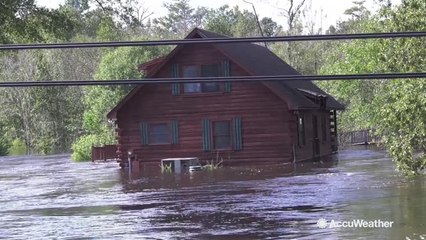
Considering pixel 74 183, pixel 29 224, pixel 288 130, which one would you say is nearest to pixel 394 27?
pixel 288 130

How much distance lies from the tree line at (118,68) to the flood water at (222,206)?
1953 mm

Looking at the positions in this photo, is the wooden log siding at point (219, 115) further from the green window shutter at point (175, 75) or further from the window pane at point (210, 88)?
the window pane at point (210, 88)

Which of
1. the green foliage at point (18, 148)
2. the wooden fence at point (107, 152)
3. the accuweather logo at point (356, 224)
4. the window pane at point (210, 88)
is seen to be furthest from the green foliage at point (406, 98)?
the green foliage at point (18, 148)

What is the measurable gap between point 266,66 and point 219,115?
4864 mm

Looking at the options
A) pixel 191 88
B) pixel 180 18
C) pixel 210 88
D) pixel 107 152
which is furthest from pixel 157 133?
pixel 180 18

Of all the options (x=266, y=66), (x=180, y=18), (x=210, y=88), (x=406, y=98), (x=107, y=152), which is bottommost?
(x=107, y=152)

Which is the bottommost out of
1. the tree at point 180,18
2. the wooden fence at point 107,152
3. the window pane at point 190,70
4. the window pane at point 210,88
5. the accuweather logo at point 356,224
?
the accuweather logo at point 356,224

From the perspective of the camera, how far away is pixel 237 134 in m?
30.5

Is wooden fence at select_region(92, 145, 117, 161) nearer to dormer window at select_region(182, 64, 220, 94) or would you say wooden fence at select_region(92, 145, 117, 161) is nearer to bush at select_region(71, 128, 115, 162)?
bush at select_region(71, 128, 115, 162)

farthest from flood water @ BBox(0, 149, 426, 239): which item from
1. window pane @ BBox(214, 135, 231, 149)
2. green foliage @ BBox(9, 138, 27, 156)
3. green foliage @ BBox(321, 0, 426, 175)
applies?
green foliage @ BBox(9, 138, 27, 156)

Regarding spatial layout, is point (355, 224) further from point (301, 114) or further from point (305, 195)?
point (301, 114)

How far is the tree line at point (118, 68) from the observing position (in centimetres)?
1780

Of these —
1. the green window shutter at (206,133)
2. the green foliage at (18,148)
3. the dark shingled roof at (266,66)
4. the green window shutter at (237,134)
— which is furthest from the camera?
the green foliage at (18,148)

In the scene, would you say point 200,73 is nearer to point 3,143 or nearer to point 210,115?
point 210,115
